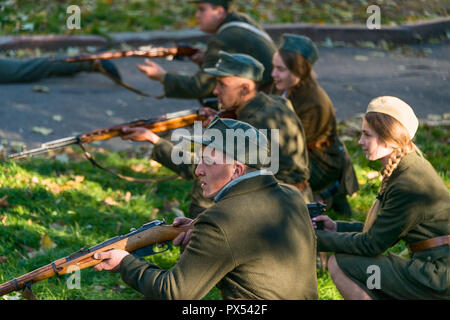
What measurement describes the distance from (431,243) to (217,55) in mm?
3451

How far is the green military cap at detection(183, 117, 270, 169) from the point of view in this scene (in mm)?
3330

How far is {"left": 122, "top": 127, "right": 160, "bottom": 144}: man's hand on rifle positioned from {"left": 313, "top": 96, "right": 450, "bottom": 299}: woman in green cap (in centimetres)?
194

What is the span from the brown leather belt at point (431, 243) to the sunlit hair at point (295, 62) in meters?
2.23

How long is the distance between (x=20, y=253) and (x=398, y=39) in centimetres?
885

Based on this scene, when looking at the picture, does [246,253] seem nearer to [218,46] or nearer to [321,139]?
[321,139]

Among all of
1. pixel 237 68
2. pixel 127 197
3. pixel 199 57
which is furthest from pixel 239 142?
pixel 199 57

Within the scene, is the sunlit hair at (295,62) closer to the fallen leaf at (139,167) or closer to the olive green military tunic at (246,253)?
the fallen leaf at (139,167)

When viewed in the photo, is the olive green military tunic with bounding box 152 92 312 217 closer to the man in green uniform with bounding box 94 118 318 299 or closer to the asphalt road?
the man in green uniform with bounding box 94 118 318 299

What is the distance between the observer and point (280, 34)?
11812mm

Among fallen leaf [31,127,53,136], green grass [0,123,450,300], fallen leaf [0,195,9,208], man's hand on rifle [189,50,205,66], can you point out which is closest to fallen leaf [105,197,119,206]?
green grass [0,123,450,300]

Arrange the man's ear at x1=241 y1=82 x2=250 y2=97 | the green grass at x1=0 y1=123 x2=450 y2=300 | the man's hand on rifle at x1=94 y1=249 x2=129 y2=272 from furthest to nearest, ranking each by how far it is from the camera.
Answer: the man's ear at x1=241 y1=82 x2=250 y2=97 → the green grass at x1=0 y1=123 x2=450 y2=300 → the man's hand on rifle at x1=94 y1=249 x2=129 y2=272

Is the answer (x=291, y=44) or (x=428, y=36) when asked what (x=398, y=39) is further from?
(x=291, y=44)

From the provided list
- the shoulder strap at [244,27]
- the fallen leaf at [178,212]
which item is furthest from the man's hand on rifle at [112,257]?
the shoulder strap at [244,27]

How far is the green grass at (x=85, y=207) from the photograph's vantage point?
502 centimetres
